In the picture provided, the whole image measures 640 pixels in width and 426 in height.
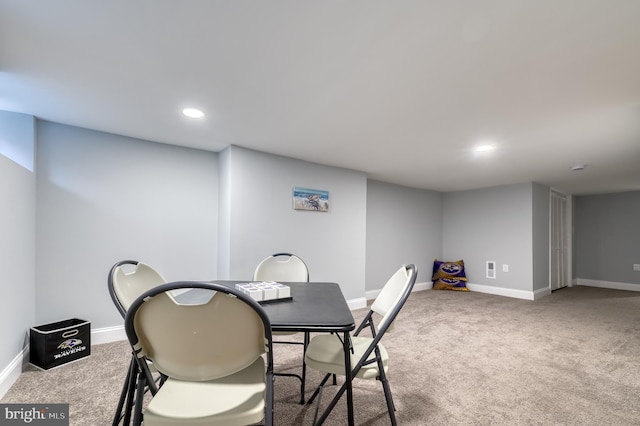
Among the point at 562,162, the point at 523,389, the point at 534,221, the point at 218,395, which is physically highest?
the point at 562,162

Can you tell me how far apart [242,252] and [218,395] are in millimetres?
2353

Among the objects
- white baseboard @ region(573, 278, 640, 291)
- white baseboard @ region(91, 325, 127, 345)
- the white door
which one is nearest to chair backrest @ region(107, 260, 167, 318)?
white baseboard @ region(91, 325, 127, 345)

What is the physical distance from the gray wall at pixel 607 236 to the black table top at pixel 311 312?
7704 mm

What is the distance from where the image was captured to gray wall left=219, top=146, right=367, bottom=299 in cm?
334

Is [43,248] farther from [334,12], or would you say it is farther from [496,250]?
[496,250]

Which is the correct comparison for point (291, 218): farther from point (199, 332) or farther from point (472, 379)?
point (199, 332)

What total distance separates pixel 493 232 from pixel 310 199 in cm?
403

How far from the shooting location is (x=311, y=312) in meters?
1.34

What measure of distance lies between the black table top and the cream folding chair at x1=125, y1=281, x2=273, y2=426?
0.19m

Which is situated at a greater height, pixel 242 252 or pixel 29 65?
pixel 29 65

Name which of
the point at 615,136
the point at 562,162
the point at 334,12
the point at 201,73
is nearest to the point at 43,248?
the point at 201,73

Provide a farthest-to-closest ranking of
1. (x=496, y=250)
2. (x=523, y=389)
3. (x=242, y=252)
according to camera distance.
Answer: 1. (x=496, y=250)
2. (x=242, y=252)
3. (x=523, y=389)

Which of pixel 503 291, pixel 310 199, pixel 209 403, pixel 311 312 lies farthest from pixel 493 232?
pixel 209 403

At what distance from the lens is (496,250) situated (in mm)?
5664
